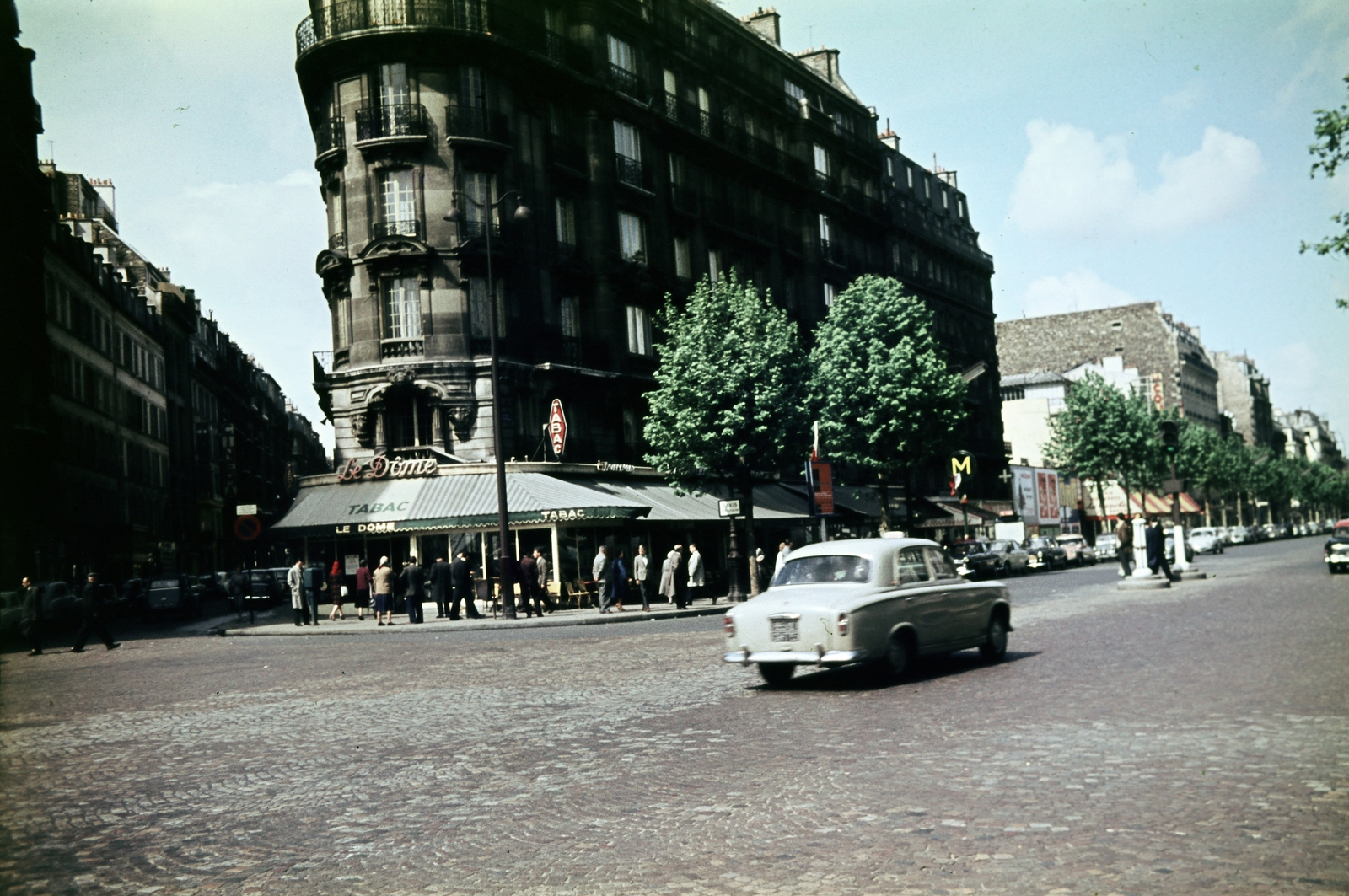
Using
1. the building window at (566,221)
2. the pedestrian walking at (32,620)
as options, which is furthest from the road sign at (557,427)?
the pedestrian walking at (32,620)

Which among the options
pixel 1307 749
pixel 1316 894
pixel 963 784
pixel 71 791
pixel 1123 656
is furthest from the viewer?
pixel 1123 656

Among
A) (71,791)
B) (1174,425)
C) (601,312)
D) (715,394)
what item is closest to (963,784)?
(71,791)

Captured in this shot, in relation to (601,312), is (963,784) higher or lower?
lower

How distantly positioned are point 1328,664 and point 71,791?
1147 cm

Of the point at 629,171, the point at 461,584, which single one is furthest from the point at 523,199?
the point at 461,584

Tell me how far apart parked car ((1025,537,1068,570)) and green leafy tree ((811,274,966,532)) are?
971 cm

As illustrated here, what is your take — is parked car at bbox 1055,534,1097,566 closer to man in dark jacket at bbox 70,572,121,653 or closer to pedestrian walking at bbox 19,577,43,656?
man in dark jacket at bbox 70,572,121,653

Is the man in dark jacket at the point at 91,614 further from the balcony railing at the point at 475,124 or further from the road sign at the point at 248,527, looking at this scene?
the balcony railing at the point at 475,124

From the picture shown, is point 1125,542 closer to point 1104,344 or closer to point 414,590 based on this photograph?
point 414,590

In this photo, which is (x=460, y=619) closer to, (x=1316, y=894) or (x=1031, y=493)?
(x=1316, y=894)

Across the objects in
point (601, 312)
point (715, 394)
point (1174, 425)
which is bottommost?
point (1174, 425)

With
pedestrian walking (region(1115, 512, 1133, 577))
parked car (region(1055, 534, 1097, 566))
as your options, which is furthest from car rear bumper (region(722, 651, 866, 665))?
parked car (region(1055, 534, 1097, 566))

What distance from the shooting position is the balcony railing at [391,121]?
1459 inches

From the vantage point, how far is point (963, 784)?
7.55 metres
